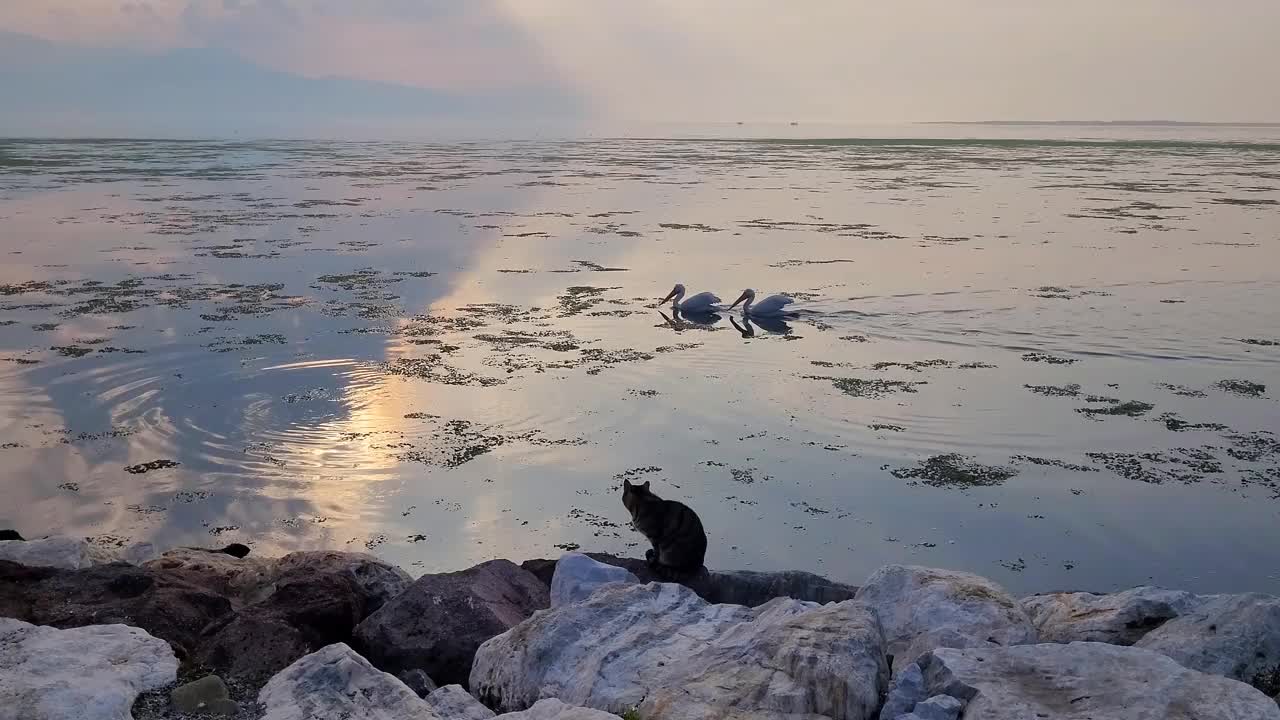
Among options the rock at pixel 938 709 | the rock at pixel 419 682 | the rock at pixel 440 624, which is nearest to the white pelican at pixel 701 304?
the rock at pixel 440 624

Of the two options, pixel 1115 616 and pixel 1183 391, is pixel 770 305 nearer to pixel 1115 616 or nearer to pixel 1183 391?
pixel 1183 391

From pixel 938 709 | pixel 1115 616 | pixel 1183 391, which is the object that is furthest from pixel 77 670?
pixel 1183 391

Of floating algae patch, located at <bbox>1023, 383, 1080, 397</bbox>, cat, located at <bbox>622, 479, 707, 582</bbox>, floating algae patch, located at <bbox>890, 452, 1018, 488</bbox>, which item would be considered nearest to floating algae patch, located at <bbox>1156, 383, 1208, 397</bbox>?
floating algae patch, located at <bbox>1023, 383, 1080, 397</bbox>

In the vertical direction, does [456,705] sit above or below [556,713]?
below

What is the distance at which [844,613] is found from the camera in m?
5.49

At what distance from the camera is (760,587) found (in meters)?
7.31

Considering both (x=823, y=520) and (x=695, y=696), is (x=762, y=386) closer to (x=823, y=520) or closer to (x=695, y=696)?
(x=823, y=520)

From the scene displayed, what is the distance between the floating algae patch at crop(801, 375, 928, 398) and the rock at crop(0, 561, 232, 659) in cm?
789

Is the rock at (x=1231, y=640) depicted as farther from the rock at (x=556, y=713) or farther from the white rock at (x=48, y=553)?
the white rock at (x=48, y=553)

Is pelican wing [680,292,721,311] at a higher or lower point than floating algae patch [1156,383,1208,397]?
higher

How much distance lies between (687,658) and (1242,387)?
32.4 ft

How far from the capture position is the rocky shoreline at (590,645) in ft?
15.8

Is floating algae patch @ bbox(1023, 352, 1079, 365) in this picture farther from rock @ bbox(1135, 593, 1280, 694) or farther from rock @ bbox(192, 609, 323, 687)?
rock @ bbox(192, 609, 323, 687)

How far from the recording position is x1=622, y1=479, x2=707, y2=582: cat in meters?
7.21
